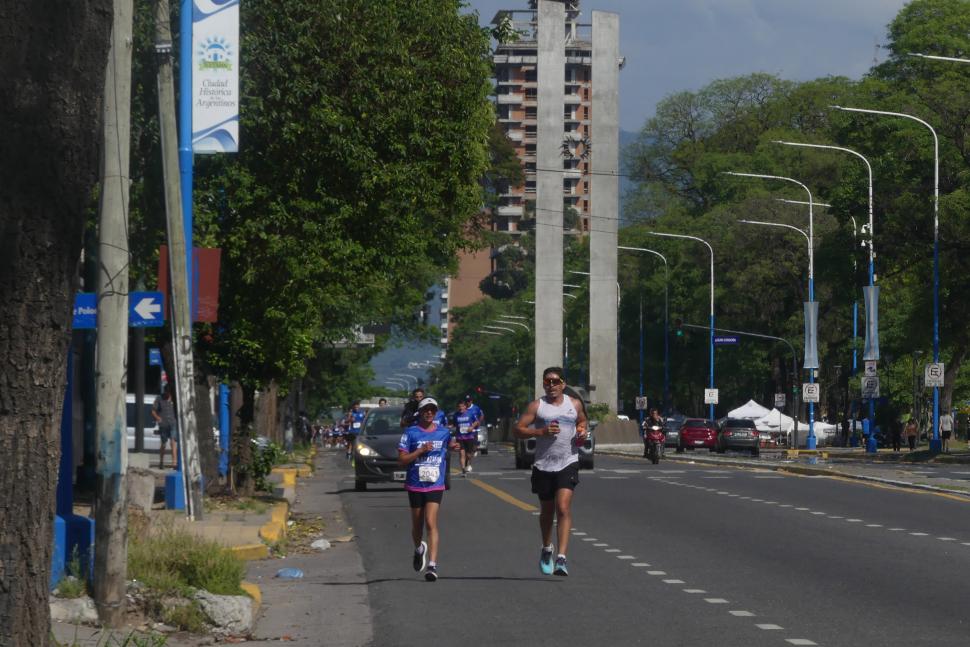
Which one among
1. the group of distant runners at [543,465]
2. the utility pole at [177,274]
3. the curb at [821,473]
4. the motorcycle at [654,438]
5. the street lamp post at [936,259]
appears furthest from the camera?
the street lamp post at [936,259]

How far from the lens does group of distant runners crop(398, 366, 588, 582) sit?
49.0ft

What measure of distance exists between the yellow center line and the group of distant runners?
33.6ft

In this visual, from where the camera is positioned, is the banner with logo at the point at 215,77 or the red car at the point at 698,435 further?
the red car at the point at 698,435

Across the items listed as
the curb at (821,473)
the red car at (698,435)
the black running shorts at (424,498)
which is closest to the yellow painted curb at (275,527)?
the black running shorts at (424,498)

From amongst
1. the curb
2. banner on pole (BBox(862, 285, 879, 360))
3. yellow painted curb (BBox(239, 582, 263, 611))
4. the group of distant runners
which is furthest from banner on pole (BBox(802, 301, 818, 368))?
yellow painted curb (BBox(239, 582, 263, 611))

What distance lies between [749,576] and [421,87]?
14756 millimetres

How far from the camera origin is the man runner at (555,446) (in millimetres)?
14969

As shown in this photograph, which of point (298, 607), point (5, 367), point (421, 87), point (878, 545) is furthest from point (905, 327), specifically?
point (5, 367)

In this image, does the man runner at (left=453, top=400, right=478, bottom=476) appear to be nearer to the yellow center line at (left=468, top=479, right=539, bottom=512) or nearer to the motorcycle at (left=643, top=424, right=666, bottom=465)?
the yellow center line at (left=468, top=479, right=539, bottom=512)

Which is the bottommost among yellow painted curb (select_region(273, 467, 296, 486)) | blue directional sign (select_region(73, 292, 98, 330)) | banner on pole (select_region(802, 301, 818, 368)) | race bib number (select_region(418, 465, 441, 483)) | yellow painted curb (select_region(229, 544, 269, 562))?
yellow painted curb (select_region(273, 467, 296, 486))

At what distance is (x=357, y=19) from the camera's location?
26.8m

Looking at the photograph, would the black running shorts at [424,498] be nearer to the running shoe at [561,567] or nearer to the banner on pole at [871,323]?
the running shoe at [561,567]

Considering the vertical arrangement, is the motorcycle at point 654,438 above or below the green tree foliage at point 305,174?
below

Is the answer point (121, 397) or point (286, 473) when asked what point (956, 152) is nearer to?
point (286, 473)
